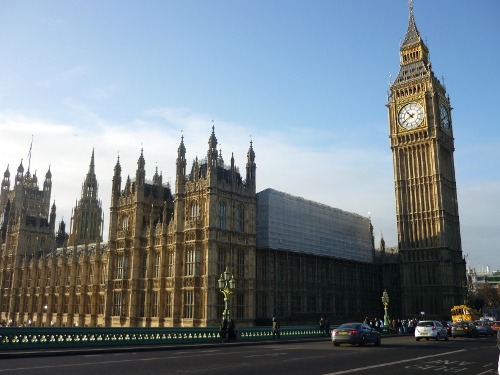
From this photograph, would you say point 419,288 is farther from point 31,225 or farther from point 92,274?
point 31,225

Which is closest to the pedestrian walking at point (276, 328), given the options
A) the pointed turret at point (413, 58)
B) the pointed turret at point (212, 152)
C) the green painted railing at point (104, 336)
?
the green painted railing at point (104, 336)

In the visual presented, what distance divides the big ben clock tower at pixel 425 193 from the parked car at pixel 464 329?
2633 cm

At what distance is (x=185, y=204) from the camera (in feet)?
176

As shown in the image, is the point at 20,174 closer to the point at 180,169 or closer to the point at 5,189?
the point at 5,189

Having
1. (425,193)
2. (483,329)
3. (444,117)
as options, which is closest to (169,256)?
(483,329)

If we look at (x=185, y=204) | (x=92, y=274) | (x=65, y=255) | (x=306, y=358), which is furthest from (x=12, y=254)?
(x=306, y=358)

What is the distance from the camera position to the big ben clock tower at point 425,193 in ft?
226

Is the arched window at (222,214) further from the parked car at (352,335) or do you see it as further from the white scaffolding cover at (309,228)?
the parked car at (352,335)

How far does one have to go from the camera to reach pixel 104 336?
2725 centimetres

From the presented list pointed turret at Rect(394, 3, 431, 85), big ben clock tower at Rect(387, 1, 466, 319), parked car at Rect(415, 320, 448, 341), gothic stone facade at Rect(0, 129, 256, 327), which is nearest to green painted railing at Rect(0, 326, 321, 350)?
parked car at Rect(415, 320, 448, 341)

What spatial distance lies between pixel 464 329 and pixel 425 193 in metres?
34.4

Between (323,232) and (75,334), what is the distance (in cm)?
4492

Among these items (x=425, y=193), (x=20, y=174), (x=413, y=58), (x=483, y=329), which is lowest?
(x=483, y=329)

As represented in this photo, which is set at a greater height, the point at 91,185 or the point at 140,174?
the point at 91,185
